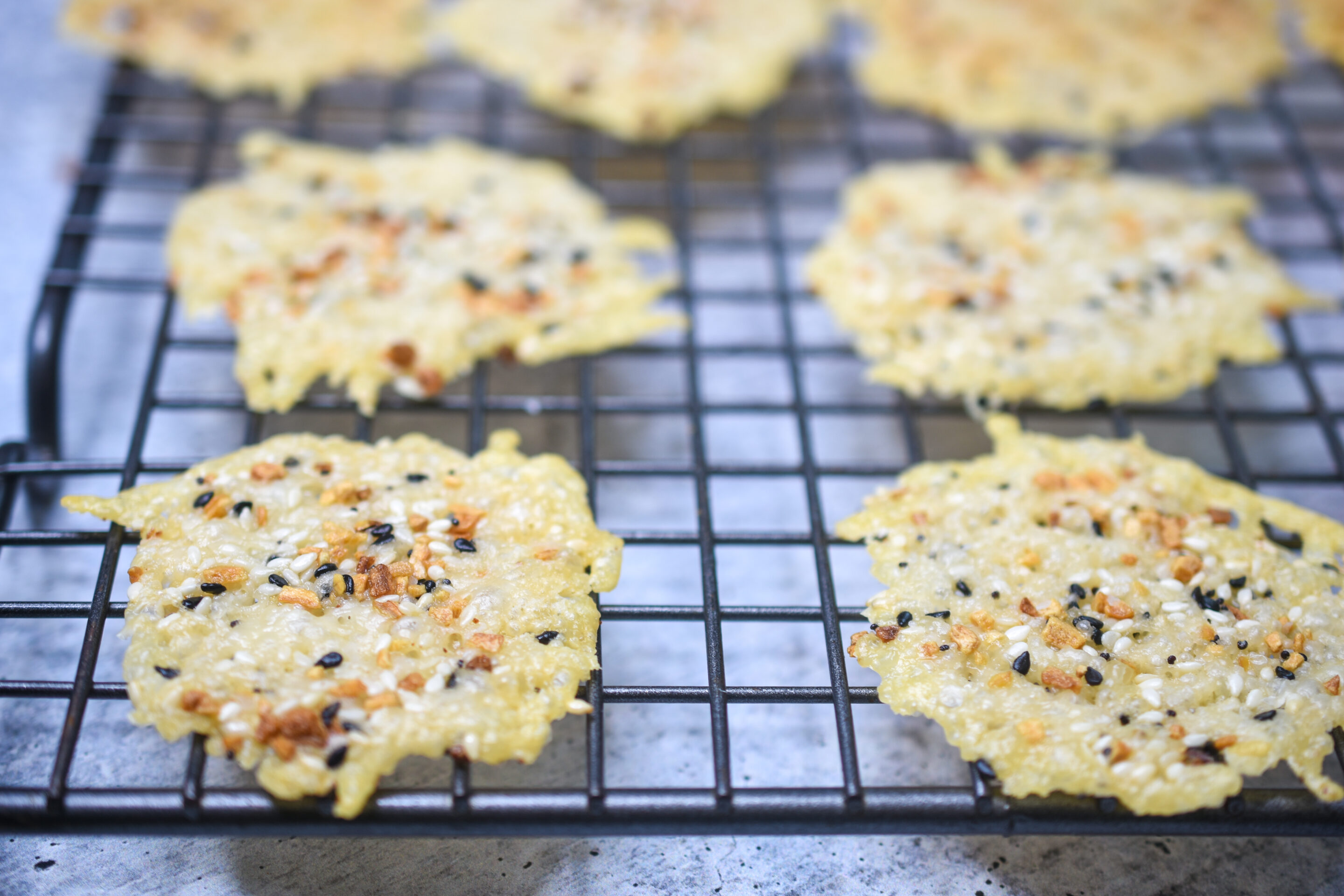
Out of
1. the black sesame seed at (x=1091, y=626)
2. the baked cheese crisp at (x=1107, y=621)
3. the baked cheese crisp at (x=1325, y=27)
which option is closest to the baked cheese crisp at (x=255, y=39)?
the baked cheese crisp at (x=1107, y=621)

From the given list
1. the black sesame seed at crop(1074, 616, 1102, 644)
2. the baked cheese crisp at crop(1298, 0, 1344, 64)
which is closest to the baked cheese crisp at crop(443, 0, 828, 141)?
the baked cheese crisp at crop(1298, 0, 1344, 64)

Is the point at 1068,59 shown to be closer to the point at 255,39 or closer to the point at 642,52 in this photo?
the point at 642,52

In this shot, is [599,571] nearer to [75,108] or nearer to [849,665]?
[849,665]

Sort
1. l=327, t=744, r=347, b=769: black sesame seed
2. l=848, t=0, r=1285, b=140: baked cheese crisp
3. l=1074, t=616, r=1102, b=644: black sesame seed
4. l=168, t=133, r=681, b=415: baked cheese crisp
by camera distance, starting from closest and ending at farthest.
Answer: l=327, t=744, r=347, b=769: black sesame seed
l=1074, t=616, r=1102, b=644: black sesame seed
l=168, t=133, r=681, b=415: baked cheese crisp
l=848, t=0, r=1285, b=140: baked cheese crisp

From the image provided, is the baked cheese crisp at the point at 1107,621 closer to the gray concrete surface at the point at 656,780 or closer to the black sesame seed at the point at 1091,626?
the black sesame seed at the point at 1091,626

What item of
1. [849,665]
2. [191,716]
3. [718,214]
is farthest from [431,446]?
[718,214]

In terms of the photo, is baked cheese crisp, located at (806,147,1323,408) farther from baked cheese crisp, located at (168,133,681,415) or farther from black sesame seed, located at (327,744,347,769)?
black sesame seed, located at (327,744,347,769)

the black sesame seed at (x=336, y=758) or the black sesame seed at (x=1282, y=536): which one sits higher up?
the black sesame seed at (x=1282, y=536)
